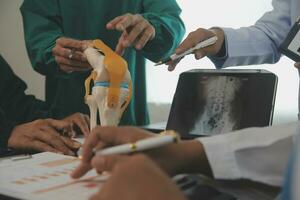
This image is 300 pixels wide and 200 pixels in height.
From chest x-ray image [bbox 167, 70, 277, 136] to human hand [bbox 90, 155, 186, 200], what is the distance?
0.45m

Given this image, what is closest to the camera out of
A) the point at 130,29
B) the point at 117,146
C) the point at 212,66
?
the point at 117,146

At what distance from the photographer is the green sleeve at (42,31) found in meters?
1.08

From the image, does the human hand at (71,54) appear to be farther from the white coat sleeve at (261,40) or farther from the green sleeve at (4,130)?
the white coat sleeve at (261,40)

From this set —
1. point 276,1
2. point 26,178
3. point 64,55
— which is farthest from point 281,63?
point 26,178

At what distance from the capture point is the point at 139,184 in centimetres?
35

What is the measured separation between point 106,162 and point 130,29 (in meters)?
0.44

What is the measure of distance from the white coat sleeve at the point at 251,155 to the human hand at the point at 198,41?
371 mm

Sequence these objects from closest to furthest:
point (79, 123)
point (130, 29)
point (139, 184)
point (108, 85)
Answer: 1. point (139, 184)
2. point (108, 85)
3. point (130, 29)
4. point (79, 123)

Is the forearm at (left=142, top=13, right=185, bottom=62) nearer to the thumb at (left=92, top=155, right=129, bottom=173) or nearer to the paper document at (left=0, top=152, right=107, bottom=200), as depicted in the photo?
the paper document at (left=0, top=152, right=107, bottom=200)

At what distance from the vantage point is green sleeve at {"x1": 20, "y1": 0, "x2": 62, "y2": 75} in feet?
3.54

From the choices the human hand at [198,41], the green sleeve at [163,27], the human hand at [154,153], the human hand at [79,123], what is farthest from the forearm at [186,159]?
the green sleeve at [163,27]

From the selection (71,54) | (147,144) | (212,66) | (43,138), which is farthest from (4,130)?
(212,66)

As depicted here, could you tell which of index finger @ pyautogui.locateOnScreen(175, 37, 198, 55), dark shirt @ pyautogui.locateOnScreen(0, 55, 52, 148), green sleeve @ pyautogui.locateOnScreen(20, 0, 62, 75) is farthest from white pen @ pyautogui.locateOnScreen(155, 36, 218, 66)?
dark shirt @ pyautogui.locateOnScreen(0, 55, 52, 148)

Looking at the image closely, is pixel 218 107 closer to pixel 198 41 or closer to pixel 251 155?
pixel 198 41
